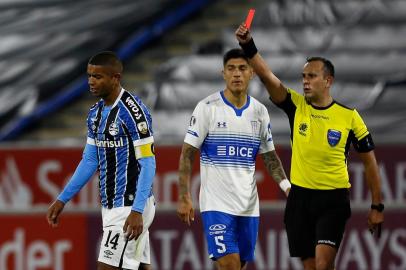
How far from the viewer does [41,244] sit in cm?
1094

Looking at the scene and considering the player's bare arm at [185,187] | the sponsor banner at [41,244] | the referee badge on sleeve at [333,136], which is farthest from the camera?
the sponsor banner at [41,244]

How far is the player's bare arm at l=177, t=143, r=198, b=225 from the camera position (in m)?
7.78

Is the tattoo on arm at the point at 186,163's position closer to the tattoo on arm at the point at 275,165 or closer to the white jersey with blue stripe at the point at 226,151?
the white jersey with blue stripe at the point at 226,151

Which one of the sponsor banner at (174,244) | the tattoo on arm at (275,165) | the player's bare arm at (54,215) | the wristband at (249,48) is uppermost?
the wristband at (249,48)

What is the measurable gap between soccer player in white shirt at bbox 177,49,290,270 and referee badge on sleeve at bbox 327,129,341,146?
546 mm

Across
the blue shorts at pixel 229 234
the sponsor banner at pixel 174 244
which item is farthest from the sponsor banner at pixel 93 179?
the blue shorts at pixel 229 234

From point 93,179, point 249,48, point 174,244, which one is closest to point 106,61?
point 249,48

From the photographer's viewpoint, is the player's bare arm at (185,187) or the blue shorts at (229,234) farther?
the blue shorts at (229,234)

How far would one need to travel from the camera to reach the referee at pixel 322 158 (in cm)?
791

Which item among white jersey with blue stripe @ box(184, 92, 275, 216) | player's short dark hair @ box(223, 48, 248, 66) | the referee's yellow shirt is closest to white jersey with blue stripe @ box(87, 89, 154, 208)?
white jersey with blue stripe @ box(184, 92, 275, 216)

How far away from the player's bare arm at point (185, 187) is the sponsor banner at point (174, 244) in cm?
280

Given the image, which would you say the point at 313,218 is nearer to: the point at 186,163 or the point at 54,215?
the point at 186,163

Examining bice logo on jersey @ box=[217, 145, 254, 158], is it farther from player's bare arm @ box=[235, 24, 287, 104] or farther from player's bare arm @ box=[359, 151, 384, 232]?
player's bare arm @ box=[359, 151, 384, 232]

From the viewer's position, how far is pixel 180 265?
1084 centimetres
